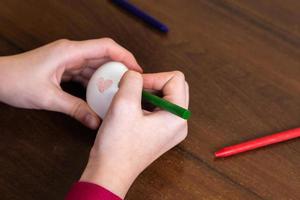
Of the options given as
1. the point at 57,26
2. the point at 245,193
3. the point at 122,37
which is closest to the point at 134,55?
the point at 122,37

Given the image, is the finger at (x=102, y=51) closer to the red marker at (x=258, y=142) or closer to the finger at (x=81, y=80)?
the finger at (x=81, y=80)

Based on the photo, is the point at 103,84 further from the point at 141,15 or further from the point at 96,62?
the point at 141,15

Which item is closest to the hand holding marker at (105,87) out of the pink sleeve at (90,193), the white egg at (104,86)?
the white egg at (104,86)

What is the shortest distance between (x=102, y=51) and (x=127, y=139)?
178 mm

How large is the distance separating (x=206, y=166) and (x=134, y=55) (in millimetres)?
243

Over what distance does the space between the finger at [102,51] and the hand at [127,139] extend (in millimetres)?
93

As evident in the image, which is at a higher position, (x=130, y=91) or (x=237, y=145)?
(x=130, y=91)

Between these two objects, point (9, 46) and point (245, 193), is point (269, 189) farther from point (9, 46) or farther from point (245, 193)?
point (9, 46)

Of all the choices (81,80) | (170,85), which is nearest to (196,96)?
(170,85)

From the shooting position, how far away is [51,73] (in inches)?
23.7

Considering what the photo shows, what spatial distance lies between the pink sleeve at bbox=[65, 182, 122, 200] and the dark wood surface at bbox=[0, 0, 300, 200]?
0.20 ft

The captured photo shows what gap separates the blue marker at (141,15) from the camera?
740 mm

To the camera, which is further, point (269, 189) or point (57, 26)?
point (57, 26)

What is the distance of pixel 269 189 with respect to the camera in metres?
0.56
